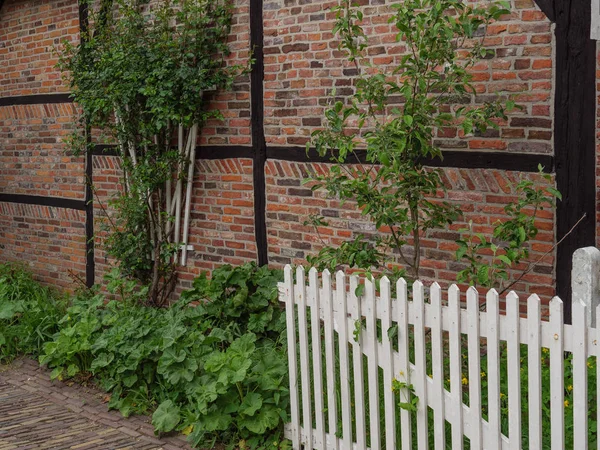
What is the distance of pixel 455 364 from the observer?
153 inches

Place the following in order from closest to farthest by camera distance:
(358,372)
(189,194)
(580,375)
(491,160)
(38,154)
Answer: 1. (580,375)
2. (358,372)
3. (491,160)
4. (189,194)
5. (38,154)

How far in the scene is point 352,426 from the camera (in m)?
4.77

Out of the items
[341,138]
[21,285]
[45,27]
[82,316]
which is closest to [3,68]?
[45,27]

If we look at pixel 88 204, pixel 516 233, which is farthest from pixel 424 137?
pixel 88 204

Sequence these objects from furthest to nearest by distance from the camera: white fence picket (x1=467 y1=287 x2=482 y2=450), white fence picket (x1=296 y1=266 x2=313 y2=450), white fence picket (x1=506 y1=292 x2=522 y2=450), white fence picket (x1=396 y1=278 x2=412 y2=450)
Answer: white fence picket (x1=296 y1=266 x2=313 y2=450), white fence picket (x1=396 y1=278 x2=412 y2=450), white fence picket (x1=467 y1=287 x2=482 y2=450), white fence picket (x1=506 y1=292 x2=522 y2=450)

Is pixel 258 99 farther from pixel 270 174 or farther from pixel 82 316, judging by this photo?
pixel 82 316

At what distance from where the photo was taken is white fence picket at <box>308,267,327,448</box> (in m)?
4.60

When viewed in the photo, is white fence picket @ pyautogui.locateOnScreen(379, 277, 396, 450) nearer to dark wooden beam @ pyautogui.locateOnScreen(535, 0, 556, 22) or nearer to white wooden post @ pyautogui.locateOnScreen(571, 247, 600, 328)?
white wooden post @ pyautogui.locateOnScreen(571, 247, 600, 328)

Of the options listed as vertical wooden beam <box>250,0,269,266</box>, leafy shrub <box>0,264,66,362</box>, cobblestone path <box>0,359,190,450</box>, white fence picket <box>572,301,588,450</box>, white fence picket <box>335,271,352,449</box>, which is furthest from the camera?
leafy shrub <box>0,264,66,362</box>

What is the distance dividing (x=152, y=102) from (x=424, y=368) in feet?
11.6

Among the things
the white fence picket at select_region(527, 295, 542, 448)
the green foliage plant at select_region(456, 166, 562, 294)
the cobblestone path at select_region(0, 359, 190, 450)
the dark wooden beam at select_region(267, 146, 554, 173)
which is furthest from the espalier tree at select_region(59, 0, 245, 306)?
the white fence picket at select_region(527, 295, 542, 448)

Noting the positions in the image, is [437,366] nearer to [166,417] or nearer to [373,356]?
[373,356]

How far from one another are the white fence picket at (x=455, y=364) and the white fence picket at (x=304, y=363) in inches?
39.2

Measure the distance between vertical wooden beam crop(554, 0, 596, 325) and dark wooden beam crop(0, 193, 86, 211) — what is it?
499cm
